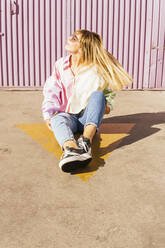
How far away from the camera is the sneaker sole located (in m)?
3.00

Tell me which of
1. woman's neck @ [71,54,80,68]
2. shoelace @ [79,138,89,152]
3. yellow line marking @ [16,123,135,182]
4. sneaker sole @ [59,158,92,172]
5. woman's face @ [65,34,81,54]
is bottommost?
yellow line marking @ [16,123,135,182]

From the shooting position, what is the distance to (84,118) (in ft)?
12.5

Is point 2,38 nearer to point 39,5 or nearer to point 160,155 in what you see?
point 39,5

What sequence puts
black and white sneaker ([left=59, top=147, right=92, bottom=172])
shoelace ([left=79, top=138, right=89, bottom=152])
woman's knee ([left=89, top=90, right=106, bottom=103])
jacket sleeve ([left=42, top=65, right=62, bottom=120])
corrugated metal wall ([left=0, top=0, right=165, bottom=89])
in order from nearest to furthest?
black and white sneaker ([left=59, top=147, right=92, bottom=172]) < shoelace ([left=79, top=138, right=89, bottom=152]) < woman's knee ([left=89, top=90, right=106, bottom=103]) < jacket sleeve ([left=42, top=65, right=62, bottom=120]) < corrugated metal wall ([left=0, top=0, right=165, bottom=89])

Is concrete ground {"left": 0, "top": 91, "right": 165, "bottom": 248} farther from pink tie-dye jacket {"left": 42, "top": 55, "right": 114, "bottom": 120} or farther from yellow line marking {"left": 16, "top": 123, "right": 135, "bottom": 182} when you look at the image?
pink tie-dye jacket {"left": 42, "top": 55, "right": 114, "bottom": 120}

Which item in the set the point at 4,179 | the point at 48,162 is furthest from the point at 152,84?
the point at 4,179

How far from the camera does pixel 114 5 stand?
22.3 ft

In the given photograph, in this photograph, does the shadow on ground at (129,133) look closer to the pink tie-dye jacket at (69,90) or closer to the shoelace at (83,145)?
the shoelace at (83,145)

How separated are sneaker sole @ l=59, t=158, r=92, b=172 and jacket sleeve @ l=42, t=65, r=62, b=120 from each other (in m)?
0.76

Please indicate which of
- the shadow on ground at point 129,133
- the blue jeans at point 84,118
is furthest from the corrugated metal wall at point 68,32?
the blue jeans at point 84,118

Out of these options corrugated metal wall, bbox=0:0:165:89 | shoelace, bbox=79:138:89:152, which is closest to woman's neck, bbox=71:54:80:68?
shoelace, bbox=79:138:89:152

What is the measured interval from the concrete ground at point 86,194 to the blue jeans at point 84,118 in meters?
0.29

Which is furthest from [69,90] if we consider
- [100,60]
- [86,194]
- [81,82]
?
[86,194]

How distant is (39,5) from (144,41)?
2053mm
